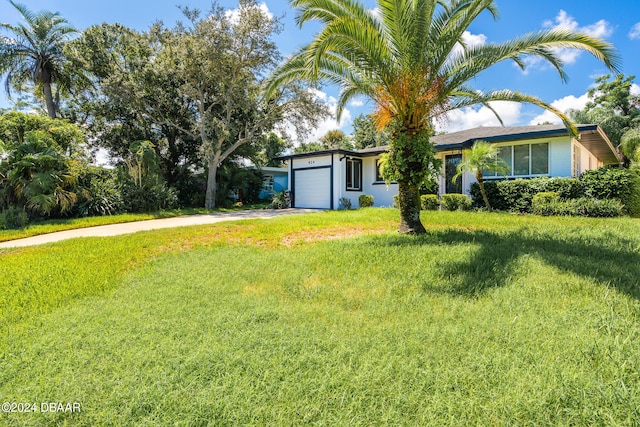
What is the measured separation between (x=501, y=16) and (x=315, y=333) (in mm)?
8161

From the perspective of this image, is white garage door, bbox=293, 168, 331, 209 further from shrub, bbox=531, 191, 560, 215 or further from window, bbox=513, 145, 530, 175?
shrub, bbox=531, 191, 560, 215

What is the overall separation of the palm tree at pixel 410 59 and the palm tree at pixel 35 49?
62.1ft

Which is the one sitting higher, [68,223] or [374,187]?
[374,187]

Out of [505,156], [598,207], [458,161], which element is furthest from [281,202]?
[598,207]

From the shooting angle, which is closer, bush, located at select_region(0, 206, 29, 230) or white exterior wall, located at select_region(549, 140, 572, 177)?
bush, located at select_region(0, 206, 29, 230)

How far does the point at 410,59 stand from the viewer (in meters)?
6.47

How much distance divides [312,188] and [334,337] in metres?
15.1

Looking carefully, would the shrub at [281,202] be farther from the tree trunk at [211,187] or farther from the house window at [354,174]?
the house window at [354,174]

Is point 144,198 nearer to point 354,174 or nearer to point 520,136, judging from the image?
point 354,174

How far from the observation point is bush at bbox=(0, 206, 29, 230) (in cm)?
985

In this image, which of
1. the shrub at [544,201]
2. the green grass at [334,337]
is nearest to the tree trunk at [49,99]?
the green grass at [334,337]

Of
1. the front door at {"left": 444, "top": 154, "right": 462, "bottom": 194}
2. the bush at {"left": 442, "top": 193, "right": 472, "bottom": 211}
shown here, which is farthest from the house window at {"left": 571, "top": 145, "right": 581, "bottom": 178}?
the bush at {"left": 442, "top": 193, "right": 472, "bottom": 211}

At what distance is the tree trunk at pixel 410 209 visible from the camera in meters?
7.21

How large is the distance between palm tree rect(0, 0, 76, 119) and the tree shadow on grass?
22.8m
